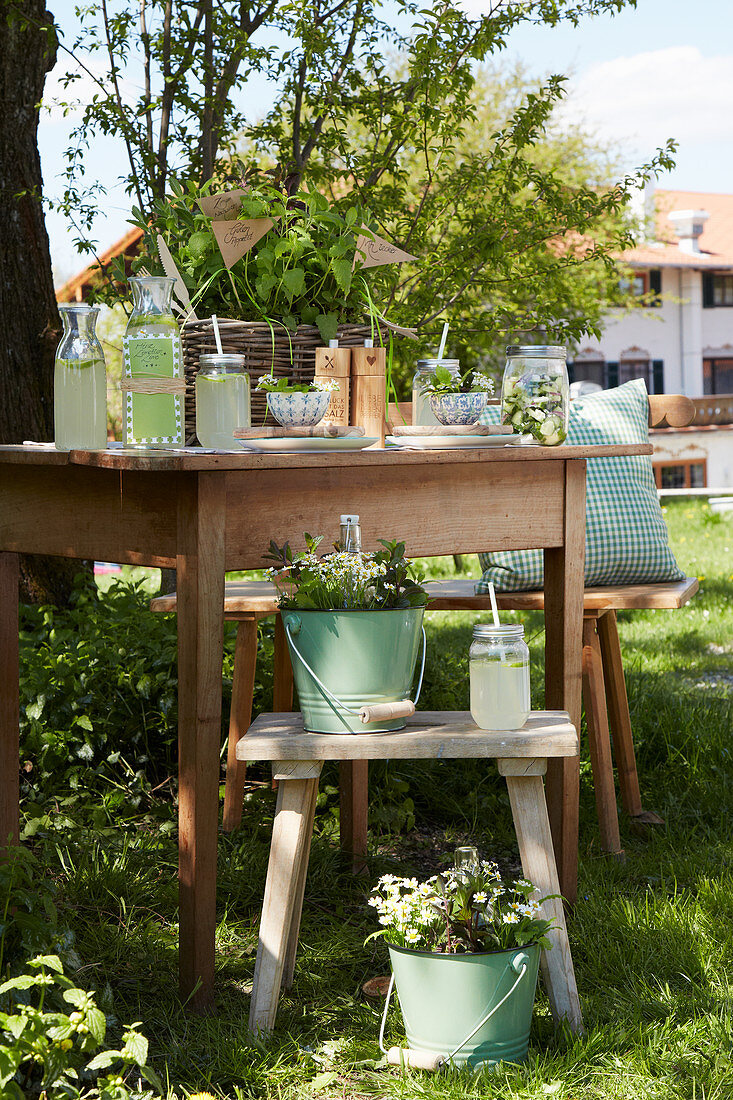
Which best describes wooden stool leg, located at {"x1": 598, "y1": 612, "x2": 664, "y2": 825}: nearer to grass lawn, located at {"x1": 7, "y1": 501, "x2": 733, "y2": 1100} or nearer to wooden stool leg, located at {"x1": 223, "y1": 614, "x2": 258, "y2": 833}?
grass lawn, located at {"x1": 7, "y1": 501, "x2": 733, "y2": 1100}

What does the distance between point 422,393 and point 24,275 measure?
2.59 metres

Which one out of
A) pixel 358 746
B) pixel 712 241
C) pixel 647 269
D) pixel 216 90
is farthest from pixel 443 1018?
pixel 712 241

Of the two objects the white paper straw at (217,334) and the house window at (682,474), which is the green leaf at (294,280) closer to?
the white paper straw at (217,334)

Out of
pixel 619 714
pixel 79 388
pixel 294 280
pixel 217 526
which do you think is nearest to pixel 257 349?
pixel 294 280

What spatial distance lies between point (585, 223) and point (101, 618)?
261 centimetres

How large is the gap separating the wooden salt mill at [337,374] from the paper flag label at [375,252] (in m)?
0.24

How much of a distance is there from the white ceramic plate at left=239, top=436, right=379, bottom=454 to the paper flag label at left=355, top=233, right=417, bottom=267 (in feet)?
1.53

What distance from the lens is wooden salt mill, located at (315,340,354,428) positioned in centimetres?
234

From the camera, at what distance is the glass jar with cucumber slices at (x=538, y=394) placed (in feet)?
8.22

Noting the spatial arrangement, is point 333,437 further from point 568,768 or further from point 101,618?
point 101,618

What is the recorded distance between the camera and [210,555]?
81.0 inches

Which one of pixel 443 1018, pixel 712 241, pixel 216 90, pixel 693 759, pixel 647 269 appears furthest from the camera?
pixel 712 241

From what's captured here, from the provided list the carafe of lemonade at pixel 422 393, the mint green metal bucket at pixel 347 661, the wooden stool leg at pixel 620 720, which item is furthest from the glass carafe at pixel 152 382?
the wooden stool leg at pixel 620 720

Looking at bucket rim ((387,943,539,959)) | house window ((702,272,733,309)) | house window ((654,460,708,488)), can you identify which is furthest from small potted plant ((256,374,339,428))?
house window ((702,272,733,309))
